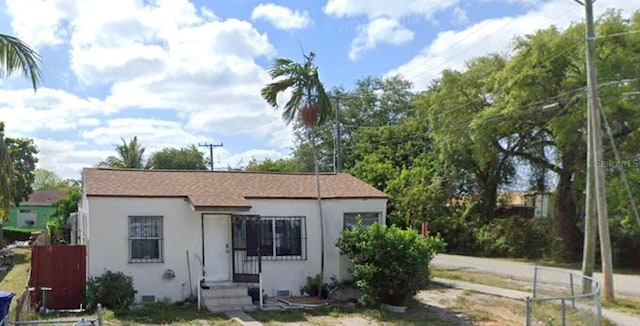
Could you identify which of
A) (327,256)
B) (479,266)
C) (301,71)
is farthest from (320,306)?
(479,266)

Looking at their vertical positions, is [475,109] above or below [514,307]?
above

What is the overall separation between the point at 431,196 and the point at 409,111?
17.1 metres

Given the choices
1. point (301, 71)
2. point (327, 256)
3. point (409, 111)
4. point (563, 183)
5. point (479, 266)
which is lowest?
point (479, 266)

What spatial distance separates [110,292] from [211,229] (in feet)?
10.0

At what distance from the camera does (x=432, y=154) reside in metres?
36.8

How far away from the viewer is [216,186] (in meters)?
16.8

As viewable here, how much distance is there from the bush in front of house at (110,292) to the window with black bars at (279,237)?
3.39 meters

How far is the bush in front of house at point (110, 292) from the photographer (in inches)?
543

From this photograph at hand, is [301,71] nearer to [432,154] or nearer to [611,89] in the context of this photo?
[611,89]

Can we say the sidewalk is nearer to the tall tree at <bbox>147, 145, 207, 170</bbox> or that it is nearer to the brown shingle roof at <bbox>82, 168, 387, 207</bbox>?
the brown shingle roof at <bbox>82, 168, 387, 207</bbox>

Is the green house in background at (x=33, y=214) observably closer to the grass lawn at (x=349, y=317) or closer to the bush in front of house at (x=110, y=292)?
the bush in front of house at (x=110, y=292)

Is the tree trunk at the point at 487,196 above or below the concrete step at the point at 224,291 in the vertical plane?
above

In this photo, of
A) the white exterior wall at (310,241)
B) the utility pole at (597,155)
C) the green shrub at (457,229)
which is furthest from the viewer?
the green shrub at (457,229)

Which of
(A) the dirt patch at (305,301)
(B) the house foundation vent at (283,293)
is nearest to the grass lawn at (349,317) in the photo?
(A) the dirt patch at (305,301)
